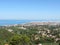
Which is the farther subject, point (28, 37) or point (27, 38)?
point (28, 37)

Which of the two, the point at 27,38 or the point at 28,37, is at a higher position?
the point at 27,38
